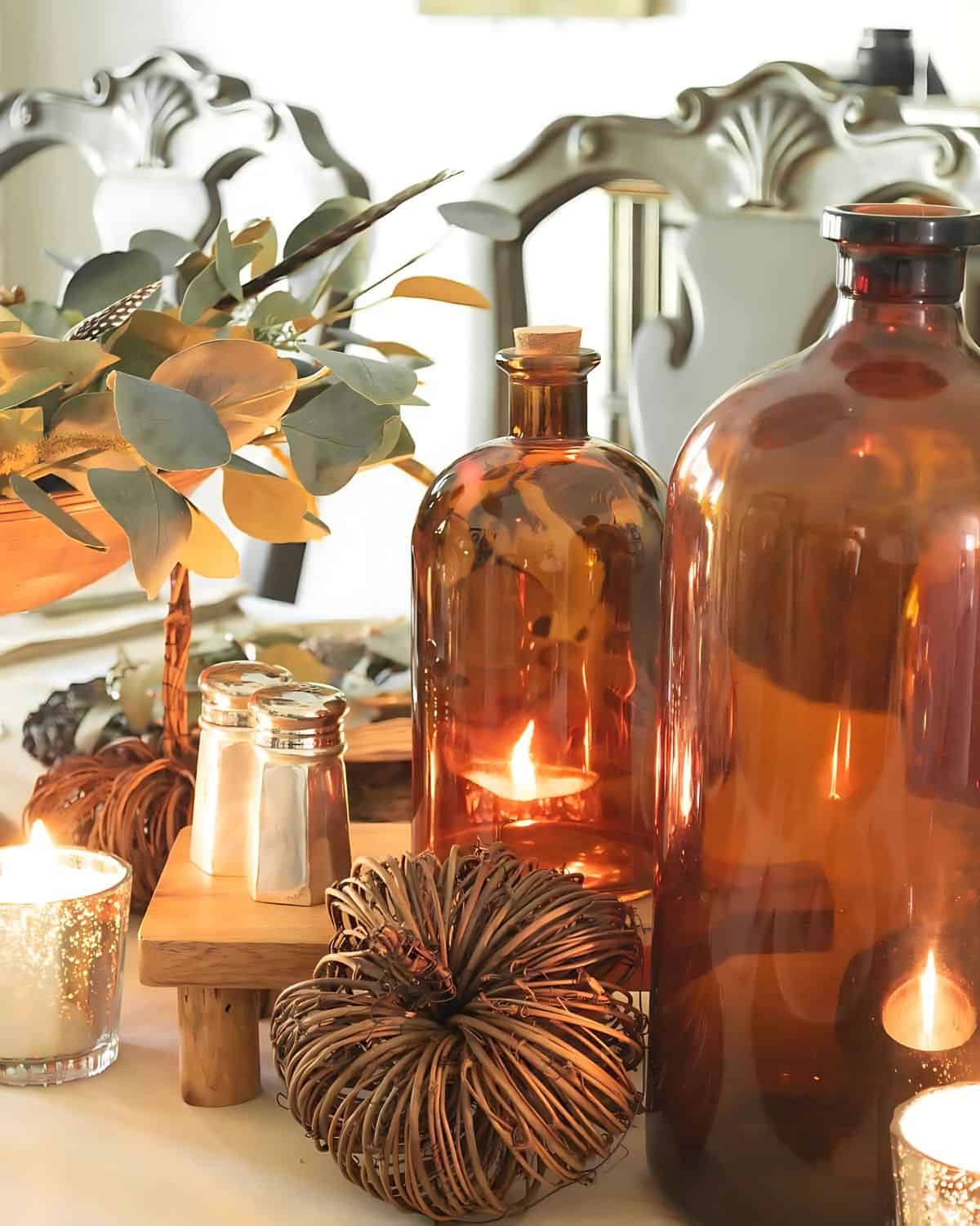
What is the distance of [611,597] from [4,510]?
228 millimetres

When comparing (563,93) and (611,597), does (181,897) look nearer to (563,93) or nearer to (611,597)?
(611,597)

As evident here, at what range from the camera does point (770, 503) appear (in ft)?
1.33

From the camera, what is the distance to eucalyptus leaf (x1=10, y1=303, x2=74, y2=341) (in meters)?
0.66

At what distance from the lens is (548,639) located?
0.56 meters

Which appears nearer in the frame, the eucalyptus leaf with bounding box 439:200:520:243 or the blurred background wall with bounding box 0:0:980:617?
the eucalyptus leaf with bounding box 439:200:520:243

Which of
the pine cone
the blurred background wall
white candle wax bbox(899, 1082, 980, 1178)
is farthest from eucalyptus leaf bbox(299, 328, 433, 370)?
the blurred background wall

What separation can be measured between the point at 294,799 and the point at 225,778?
Result: 1.6 inches

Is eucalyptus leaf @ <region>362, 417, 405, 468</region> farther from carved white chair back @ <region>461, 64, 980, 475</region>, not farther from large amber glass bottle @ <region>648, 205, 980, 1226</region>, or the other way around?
carved white chair back @ <region>461, 64, 980, 475</region>

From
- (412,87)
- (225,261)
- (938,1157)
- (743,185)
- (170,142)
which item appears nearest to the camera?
(938,1157)

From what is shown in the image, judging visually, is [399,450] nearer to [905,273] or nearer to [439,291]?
[439,291]

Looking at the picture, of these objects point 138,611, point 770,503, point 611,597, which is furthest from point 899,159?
point 770,503

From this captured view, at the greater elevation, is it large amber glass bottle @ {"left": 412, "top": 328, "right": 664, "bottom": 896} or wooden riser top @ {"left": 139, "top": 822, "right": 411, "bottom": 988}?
large amber glass bottle @ {"left": 412, "top": 328, "right": 664, "bottom": 896}

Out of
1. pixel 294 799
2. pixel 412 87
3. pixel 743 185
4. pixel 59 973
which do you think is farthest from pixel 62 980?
pixel 412 87

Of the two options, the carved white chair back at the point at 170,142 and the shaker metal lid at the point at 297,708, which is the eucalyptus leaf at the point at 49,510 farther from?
the carved white chair back at the point at 170,142
